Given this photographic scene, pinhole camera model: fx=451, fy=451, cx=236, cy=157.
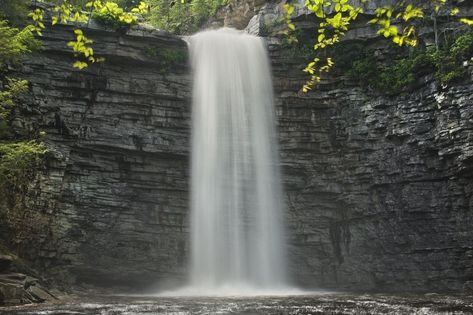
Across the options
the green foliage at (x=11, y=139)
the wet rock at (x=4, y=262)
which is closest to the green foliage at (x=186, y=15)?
the green foliage at (x=11, y=139)

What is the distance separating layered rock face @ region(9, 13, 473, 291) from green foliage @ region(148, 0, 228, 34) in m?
9.13

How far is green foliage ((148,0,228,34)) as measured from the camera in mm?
27641

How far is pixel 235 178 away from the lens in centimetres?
1845

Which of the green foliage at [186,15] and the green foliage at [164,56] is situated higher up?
the green foliage at [186,15]

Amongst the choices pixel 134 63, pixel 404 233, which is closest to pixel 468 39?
pixel 404 233

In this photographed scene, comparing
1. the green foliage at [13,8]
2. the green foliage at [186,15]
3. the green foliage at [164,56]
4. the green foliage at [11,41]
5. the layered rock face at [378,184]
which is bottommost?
the layered rock face at [378,184]

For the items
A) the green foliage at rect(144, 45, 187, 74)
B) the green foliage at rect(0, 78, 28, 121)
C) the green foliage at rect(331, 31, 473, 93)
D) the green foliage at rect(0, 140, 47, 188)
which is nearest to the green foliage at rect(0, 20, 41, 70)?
the green foliage at rect(0, 78, 28, 121)

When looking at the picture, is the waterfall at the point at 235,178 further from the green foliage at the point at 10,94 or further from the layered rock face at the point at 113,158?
the green foliage at the point at 10,94

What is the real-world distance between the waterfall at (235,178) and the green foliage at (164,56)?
878 millimetres

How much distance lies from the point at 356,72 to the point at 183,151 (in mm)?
7860

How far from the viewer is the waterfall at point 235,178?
57.7ft

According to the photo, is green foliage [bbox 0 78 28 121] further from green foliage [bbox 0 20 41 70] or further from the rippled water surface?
the rippled water surface

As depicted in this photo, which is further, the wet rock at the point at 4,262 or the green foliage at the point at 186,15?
the green foliage at the point at 186,15

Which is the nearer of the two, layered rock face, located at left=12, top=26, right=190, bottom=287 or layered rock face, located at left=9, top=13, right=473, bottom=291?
layered rock face, located at left=9, top=13, right=473, bottom=291
